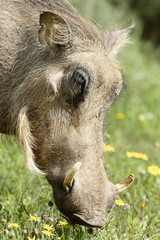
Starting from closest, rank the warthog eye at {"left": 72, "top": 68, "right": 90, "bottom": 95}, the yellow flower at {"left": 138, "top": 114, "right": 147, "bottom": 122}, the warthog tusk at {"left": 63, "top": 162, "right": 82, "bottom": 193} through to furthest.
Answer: the warthog tusk at {"left": 63, "top": 162, "right": 82, "bottom": 193} → the warthog eye at {"left": 72, "top": 68, "right": 90, "bottom": 95} → the yellow flower at {"left": 138, "top": 114, "right": 147, "bottom": 122}

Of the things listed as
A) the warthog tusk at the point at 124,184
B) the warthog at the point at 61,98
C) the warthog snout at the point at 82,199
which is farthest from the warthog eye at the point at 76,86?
the warthog tusk at the point at 124,184

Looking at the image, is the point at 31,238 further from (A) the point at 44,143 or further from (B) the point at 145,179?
(B) the point at 145,179

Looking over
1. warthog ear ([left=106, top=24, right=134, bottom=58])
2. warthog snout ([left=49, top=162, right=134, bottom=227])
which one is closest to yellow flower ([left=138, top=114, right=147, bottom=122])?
warthog ear ([left=106, top=24, right=134, bottom=58])

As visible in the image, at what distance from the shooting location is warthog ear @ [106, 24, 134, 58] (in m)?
3.32

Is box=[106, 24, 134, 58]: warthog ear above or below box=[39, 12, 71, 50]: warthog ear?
below

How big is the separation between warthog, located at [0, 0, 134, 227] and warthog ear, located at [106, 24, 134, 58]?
0.06 m

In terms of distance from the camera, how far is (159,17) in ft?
46.0

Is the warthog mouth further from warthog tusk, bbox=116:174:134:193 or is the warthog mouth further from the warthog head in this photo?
warthog tusk, bbox=116:174:134:193

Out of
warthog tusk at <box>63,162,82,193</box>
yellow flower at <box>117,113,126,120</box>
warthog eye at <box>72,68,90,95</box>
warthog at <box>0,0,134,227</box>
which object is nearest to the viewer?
warthog tusk at <box>63,162,82,193</box>

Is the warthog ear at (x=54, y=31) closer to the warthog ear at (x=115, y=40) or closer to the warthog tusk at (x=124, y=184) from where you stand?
the warthog ear at (x=115, y=40)

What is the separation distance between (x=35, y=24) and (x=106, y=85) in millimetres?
613

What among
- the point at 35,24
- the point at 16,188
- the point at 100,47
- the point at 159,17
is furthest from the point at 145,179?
the point at 159,17

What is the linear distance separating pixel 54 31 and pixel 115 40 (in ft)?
2.04

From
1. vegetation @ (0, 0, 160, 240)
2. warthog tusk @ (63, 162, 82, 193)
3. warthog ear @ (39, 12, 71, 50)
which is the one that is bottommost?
vegetation @ (0, 0, 160, 240)
